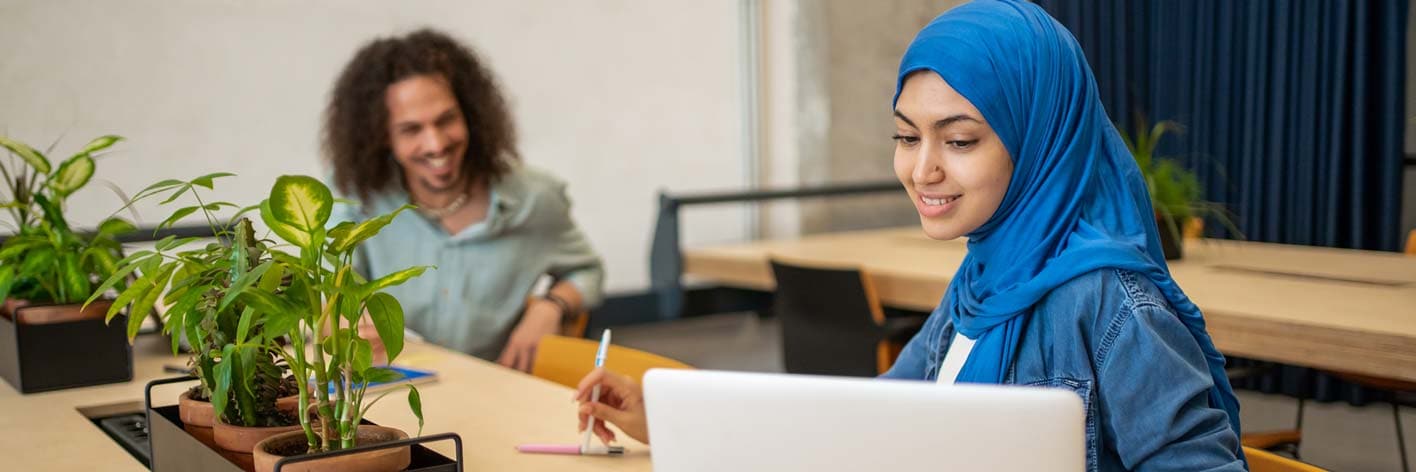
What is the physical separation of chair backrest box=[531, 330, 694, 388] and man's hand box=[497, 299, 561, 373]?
0.50 m

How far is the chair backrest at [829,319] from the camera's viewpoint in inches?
129

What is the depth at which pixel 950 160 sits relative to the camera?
1365 millimetres

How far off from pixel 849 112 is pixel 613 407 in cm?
434

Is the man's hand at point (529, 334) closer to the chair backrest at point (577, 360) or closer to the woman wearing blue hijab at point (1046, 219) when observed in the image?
the chair backrest at point (577, 360)

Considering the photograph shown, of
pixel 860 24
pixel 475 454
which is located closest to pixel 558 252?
pixel 475 454

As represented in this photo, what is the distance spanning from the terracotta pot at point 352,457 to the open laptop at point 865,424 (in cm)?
37

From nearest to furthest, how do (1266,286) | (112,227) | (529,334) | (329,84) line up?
(112,227)
(1266,286)
(529,334)
(329,84)

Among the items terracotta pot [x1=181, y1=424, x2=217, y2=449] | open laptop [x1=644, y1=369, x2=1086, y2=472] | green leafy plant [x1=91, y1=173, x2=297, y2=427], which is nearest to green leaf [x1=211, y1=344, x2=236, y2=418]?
green leafy plant [x1=91, y1=173, x2=297, y2=427]

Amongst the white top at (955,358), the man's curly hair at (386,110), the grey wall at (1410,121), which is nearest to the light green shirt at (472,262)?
the man's curly hair at (386,110)

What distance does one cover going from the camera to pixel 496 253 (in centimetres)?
303

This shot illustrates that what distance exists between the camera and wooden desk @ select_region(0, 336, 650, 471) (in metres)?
1.61

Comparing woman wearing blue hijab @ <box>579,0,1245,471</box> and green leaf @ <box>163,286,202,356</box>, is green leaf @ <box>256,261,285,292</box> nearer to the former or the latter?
green leaf @ <box>163,286,202,356</box>

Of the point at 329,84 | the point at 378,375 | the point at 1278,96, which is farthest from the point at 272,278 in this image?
the point at 1278,96

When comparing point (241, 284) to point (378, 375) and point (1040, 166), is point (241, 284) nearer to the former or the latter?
point (378, 375)
